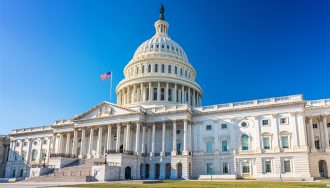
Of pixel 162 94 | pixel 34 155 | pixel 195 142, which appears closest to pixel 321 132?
pixel 195 142

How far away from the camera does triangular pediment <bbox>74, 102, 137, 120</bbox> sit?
67269 millimetres

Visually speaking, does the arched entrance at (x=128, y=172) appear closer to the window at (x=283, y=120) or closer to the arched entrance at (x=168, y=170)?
the arched entrance at (x=168, y=170)

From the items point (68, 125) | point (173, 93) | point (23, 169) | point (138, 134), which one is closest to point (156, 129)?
point (138, 134)

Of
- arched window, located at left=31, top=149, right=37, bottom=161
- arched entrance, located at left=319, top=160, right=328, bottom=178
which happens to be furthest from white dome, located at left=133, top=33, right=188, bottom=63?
arched entrance, located at left=319, top=160, right=328, bottom=178

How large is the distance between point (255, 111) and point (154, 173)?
77.3ft

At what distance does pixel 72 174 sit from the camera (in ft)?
192

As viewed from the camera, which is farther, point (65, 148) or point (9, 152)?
point (9, 152)

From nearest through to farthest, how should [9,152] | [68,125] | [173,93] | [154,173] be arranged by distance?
[154,173] < [68,125] < [173,93] < [9,152]

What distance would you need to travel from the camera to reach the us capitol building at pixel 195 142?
5538 cm

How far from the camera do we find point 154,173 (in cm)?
6259

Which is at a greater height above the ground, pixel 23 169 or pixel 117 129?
pixel 117 129

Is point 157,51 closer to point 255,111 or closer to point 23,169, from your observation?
point 255,111

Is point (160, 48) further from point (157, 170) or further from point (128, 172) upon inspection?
point (128, 172)

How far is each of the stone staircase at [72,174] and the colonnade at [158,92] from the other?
965 inches
